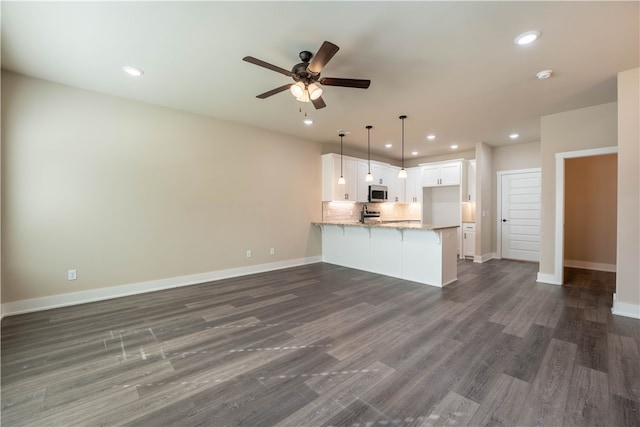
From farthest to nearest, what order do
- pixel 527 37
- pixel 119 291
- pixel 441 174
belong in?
pixel 441 174, pixel 119 291, pixel 527 37

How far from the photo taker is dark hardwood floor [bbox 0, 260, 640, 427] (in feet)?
5.47

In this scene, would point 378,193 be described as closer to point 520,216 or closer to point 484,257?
point 484,257

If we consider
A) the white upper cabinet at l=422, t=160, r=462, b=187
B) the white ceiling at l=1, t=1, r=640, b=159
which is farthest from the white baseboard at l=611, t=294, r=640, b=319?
the white upper cabinet at l=422, t=160, r=462, b=187

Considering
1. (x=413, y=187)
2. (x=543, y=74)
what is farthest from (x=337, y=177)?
(x=543, y=74)

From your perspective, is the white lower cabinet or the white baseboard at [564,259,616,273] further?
the white lower cabinet

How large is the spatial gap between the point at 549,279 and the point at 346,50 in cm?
492

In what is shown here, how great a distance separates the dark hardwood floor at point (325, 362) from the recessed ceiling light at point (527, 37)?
2.87 m

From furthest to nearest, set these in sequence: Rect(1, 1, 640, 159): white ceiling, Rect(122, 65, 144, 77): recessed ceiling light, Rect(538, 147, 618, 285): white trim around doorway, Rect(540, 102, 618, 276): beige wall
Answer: Rect(538, 147, 618, 285): white trim around doorway → Rect(540, 102, 618, 276): beige wall → Rect(122, 65, 144, 77): recessed ceiling light → Rect(1, 1, 640, 159): white ceiling

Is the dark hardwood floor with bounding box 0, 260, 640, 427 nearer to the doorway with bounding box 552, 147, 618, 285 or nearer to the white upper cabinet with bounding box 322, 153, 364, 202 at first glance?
the doorway with bounding box 552, 147, 618, 285

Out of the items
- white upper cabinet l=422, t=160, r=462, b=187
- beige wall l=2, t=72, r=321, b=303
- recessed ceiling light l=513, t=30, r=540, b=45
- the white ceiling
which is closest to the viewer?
the white ceiling

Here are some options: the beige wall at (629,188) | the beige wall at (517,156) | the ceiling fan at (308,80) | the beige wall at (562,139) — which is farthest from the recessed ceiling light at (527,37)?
the beige wall at (517,156)

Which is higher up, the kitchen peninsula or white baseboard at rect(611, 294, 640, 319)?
the kitchen peninsula

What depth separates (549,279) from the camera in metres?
4.48

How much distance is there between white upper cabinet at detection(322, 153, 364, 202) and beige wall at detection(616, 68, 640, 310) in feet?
14.6
